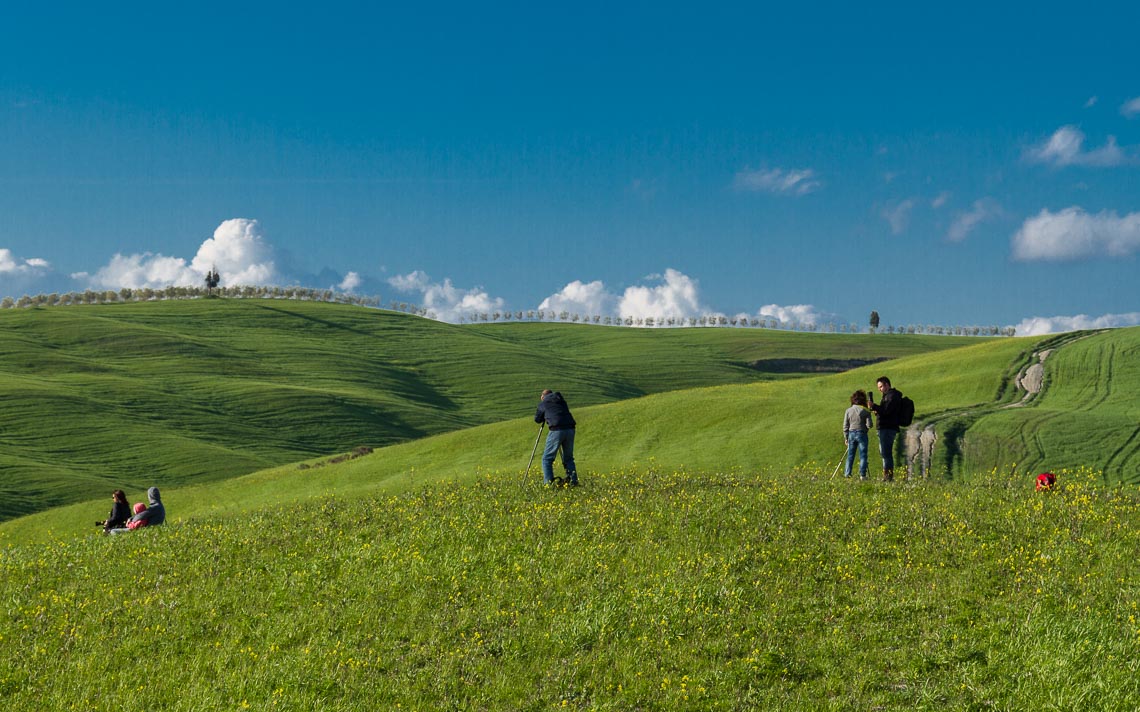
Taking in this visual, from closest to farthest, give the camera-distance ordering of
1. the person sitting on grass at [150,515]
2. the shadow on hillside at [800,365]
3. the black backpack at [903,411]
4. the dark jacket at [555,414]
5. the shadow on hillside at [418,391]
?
the dark jacket at [555,414] < the person sitting on grass at [150,515] < the black backpack at [903,411] < the shadow on hillside at [418,391] < the shadow on hillside at [800,365]

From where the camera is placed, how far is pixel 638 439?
44625 millimetres

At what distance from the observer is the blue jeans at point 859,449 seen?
90.3 ft

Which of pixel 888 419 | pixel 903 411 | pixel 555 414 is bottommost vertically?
pixel 888 419

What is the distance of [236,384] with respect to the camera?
11869 centimetres

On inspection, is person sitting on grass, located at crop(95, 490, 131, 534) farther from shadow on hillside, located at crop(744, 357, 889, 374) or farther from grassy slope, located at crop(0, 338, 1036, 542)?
shadow on hillside, located at crop(744, 357, 889, 374)

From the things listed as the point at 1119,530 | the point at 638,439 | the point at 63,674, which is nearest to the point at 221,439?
the point at 638,439

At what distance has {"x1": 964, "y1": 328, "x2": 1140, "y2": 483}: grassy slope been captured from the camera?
A: 1346 inches

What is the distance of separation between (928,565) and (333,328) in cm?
17364

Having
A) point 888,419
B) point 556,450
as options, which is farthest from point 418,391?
point 888,419

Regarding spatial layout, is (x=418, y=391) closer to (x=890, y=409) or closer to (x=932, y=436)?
(x=932, y=436)

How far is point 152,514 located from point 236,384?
96.6 metres

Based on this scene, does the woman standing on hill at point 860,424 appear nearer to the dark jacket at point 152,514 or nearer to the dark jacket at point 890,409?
the dark jacket at point 890,409

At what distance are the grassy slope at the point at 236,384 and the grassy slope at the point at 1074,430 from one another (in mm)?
63161

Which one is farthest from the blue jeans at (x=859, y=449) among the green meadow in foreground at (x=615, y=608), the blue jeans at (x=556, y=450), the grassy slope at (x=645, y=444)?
the blue jeans at (x=556, y=450)
